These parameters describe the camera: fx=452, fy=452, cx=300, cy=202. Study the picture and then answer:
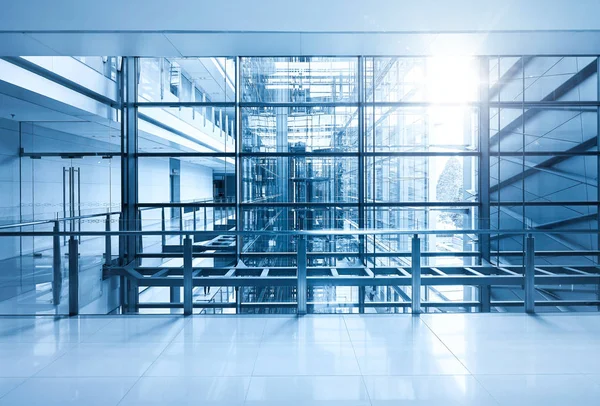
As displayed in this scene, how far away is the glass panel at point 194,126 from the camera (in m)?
8.33

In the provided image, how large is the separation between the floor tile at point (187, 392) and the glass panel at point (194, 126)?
6.08 meters

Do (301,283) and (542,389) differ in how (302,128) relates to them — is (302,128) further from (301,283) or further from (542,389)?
(542,389)

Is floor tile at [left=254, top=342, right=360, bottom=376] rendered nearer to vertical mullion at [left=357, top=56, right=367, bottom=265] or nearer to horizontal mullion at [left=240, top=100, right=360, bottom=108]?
vertical mullion at [left=357, top=56, right=367, bottom=265]

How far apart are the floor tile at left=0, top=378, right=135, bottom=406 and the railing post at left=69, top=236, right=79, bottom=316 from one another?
1262 mm

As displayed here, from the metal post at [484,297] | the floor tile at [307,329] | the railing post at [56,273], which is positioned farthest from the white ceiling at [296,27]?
the metal post at [484,297]

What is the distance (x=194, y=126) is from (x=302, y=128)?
2.09 m

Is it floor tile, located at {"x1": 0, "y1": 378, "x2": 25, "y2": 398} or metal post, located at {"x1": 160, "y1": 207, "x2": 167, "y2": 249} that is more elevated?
metal post, located at {"x1": 160, "y1": 207, "x2": 167, "y2": 249}

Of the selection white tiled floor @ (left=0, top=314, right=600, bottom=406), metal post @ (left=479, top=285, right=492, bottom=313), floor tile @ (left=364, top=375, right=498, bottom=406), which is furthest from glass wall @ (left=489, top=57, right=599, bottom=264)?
floor tile @ (left=364, top=375, right=498, bottom=406)

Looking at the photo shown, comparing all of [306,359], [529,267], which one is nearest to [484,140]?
[529,267]

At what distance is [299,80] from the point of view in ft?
28.5

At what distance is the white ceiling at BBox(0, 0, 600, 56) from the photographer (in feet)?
11.6

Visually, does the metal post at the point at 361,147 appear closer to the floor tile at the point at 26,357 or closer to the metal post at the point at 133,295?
the metal post at the point at 133,295

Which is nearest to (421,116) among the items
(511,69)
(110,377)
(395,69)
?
(395,69)

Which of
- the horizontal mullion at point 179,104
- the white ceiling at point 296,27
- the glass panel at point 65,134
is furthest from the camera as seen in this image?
the glass panel at point 65,134
